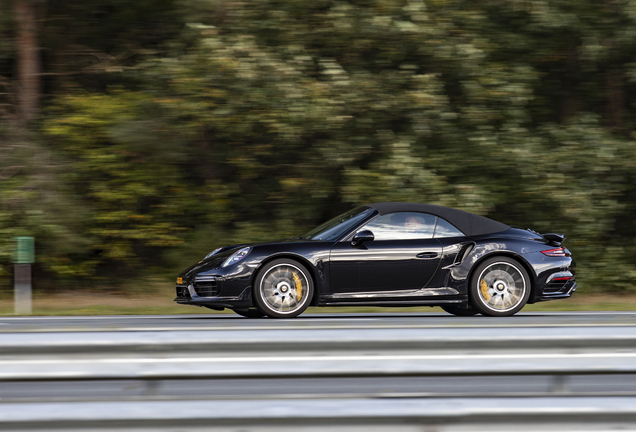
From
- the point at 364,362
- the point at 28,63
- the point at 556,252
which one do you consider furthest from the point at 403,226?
the point at 28,63

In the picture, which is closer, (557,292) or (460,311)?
(557,292)

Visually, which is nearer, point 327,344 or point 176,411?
point 176,411

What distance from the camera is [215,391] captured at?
523cm

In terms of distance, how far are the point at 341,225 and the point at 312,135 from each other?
4848 millimetres

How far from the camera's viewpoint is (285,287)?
8188 mm

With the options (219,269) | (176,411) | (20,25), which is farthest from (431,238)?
(20,25)

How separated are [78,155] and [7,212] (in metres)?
1.58

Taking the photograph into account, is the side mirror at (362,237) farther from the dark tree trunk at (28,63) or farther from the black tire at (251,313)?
the dark tree trunk at (28,63)

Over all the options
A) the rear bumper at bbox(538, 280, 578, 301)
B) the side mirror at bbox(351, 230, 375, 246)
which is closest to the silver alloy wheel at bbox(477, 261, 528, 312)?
the rear bumper at bbox(538, 280, 578, 301)

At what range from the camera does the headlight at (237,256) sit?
8164mm

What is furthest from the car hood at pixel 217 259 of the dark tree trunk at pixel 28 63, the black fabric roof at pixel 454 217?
the dark tree trunk at pixel 28 63

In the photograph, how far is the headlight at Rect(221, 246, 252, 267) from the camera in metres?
8.16

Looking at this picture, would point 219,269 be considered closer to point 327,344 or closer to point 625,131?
point 327,344

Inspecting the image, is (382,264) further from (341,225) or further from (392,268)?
(341,225)
